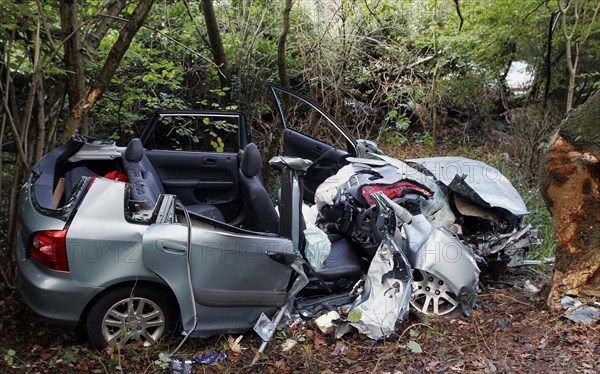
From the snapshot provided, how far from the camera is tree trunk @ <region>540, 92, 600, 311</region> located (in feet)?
11.7

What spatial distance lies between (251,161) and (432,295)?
1.90 metres

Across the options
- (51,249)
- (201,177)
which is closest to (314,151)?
(201,177)

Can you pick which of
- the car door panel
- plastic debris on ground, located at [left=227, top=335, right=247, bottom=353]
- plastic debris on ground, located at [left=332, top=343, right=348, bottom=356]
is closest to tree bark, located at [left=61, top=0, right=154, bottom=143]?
the car door panel

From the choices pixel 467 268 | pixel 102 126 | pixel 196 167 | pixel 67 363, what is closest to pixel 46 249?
pixel 67 363

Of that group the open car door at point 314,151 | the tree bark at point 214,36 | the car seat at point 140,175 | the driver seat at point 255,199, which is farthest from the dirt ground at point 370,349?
the tree bark at point 214,36

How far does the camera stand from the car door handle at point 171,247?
3215 millimetres

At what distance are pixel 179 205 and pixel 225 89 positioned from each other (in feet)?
14.0

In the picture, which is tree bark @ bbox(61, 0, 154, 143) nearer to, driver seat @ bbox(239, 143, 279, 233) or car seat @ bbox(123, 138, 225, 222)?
car seat @ bbox(123, 138, 225, 222)

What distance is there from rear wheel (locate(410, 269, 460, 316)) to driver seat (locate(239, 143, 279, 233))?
1.29 metres

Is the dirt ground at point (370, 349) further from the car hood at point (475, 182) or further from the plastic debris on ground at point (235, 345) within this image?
the car hood at point (475, 182)

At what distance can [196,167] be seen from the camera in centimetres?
516

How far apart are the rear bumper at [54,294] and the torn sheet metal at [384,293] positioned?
1.92 metres

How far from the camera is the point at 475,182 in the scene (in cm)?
496

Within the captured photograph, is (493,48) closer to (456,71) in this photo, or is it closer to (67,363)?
(456,71)
